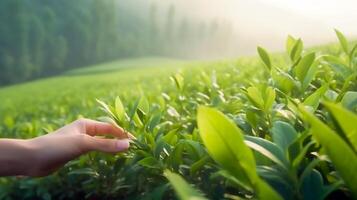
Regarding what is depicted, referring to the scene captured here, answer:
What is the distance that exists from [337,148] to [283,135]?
0.80 feet

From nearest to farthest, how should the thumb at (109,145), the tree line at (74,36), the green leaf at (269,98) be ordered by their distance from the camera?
the green leaf at (269,98) → the thumb at (109,145) → the tree line at (74,36)

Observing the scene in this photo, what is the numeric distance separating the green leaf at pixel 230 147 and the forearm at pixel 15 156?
75cm

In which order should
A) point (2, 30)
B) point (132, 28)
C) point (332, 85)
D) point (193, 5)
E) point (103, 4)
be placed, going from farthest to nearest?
point (193, 5), point (132, 28), point (103, 4), point (2, 30), point (332, 85)

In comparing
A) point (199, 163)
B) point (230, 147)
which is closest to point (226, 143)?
point (230, 147)

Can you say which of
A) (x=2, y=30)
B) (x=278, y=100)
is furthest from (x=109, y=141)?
(x=2, y=30)

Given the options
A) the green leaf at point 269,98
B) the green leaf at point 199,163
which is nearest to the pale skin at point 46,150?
the green leaf at point 199,163

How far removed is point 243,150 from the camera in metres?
0.66

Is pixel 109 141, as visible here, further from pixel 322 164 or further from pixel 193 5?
pixel 193 5

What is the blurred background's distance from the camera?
162ft

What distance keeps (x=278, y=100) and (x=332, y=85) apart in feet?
0.55

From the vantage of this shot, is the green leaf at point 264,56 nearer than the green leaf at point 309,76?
No

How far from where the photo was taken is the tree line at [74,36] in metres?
49.1

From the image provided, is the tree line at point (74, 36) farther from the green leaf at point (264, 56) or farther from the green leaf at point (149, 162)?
the green leaf at point (149, 162)

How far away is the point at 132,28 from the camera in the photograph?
83875 mm
